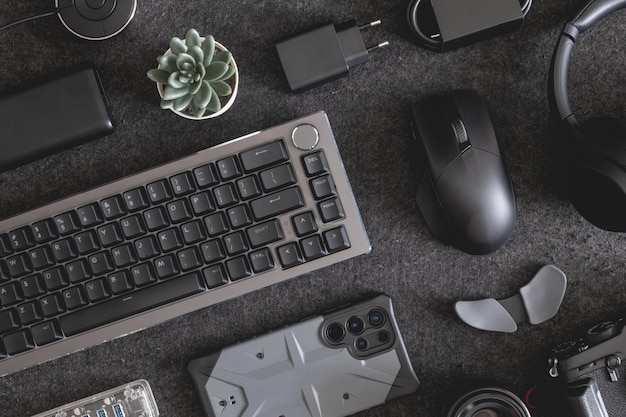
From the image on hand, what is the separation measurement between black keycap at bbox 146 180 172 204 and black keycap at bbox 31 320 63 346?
0.17m

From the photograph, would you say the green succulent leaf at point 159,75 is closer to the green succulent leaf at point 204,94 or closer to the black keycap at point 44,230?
the green succulent leaf at point 204,94

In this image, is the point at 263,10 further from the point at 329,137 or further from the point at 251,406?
the point at 251,406

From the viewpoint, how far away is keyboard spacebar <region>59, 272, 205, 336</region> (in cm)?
66

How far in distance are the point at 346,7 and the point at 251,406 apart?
1.46 feet

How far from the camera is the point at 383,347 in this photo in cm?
70

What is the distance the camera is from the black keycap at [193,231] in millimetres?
659

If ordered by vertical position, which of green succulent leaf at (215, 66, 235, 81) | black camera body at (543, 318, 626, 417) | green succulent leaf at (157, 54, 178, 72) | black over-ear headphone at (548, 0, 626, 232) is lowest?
black camera body at (543, 318, 626, 417)

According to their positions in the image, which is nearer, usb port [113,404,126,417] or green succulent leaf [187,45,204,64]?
green succulent leaf [187,45,204,64]

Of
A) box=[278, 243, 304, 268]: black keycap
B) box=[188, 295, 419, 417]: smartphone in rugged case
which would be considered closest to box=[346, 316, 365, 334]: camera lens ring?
box=[188, 295, 419, 417]: smartphone in rugged case

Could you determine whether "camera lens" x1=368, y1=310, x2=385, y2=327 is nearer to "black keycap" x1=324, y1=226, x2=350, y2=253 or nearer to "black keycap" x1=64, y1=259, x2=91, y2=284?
"black keycap" x1=324, y1=226, x2=350, y2=253

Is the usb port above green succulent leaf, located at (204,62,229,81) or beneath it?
beneath

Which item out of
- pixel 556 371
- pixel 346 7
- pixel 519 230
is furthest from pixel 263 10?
pixel 556 371

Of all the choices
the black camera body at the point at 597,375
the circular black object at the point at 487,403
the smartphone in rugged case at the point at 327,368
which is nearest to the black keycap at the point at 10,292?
the smartphone in rugged case at the point at 327,368

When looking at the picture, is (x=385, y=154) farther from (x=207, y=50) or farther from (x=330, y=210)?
(x=207, y=50)
